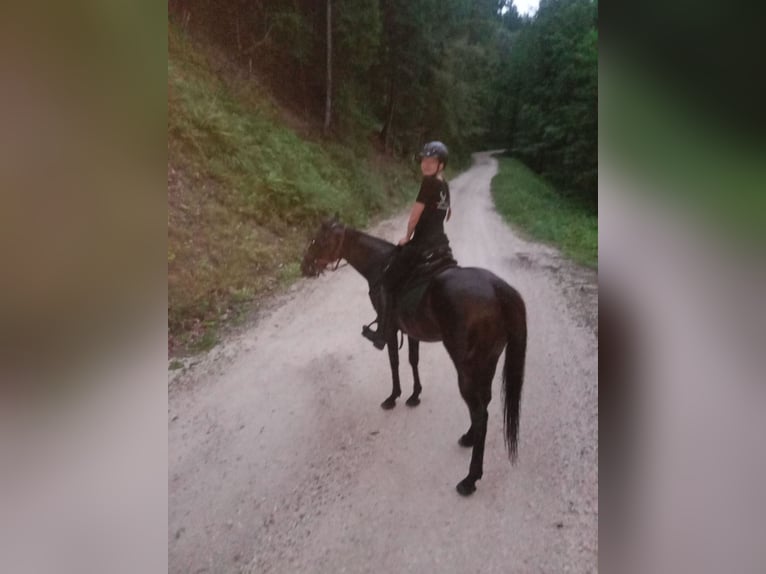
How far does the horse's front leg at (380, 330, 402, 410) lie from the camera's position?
176cm

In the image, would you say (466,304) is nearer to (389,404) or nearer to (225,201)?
(389,404)

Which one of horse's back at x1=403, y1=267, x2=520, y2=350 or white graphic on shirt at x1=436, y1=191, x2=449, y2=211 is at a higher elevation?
white graphic on shirt at x1=436, y1=191, x2=449, y2=211

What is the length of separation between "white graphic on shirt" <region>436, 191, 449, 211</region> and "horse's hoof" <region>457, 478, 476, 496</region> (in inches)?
34.8

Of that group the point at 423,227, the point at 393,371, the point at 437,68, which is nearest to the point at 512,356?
the point at 393,371

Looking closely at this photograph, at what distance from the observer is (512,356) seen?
5.58ft

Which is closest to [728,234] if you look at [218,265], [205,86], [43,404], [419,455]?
[419,455]

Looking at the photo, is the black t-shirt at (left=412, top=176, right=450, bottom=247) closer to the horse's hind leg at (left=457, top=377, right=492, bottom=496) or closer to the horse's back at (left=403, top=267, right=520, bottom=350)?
the horse's back at (left=403, top=267, right=520, bottom=350)

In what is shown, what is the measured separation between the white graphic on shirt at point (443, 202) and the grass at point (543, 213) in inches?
6.6

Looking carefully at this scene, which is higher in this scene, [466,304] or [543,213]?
[543,213]

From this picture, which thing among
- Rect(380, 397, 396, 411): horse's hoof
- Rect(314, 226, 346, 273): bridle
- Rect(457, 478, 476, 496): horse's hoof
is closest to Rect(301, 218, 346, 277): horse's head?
Rect(314, 226, 346, 273): bridle

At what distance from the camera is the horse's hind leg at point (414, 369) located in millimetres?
1752

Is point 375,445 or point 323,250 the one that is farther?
point 323,250

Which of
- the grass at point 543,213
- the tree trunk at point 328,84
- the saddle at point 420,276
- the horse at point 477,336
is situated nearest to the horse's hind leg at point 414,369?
the horse at point 477,336

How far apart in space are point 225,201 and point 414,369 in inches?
34.9
